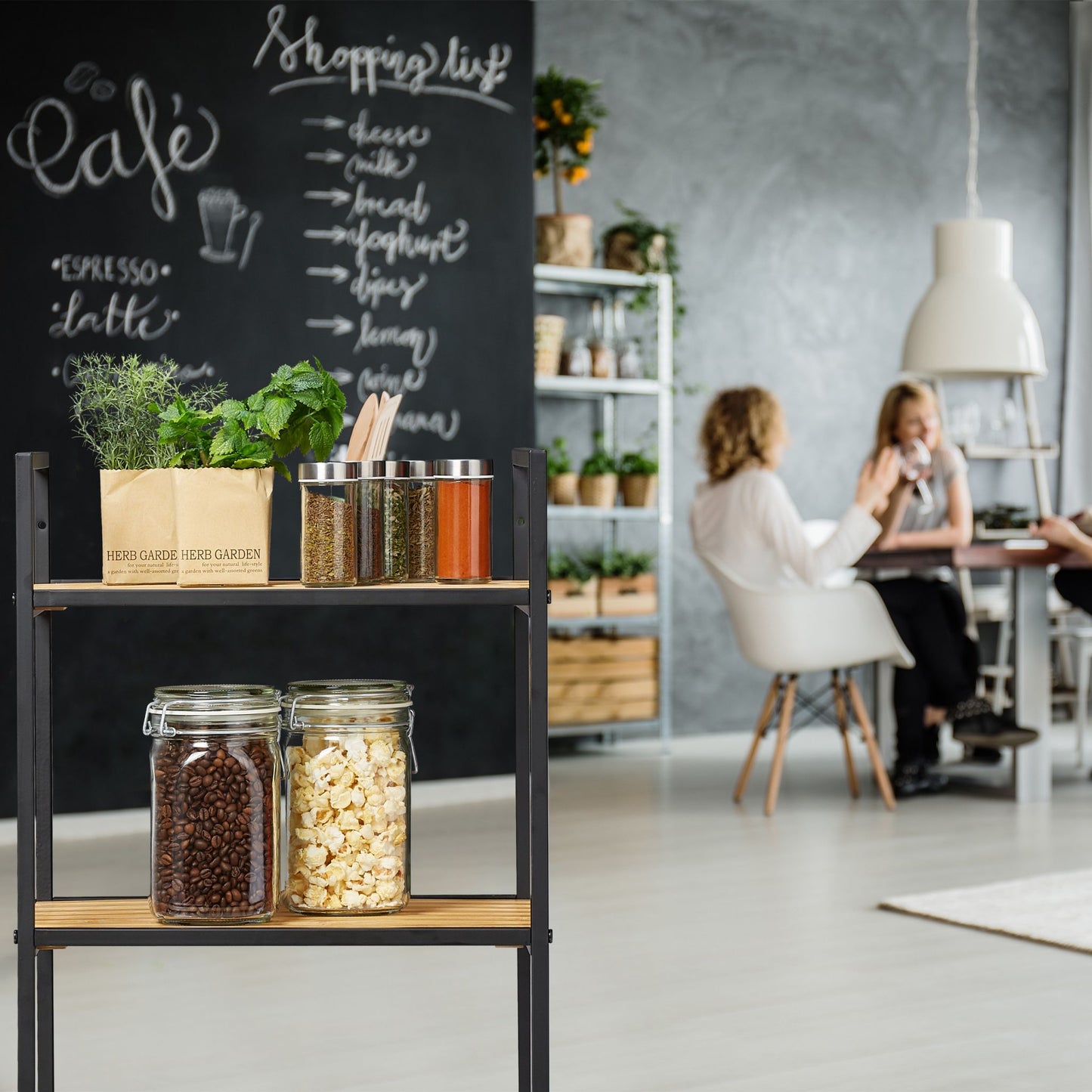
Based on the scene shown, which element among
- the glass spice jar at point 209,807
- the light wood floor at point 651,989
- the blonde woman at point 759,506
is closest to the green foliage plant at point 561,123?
the blonde woman at point 759,506

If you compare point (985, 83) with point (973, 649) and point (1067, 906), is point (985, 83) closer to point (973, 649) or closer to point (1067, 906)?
point (973, 649)

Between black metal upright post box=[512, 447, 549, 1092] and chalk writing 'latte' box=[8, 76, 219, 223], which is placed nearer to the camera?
black metal upright post box=[512, 447, 549, 1092]

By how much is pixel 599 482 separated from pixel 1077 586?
1.88m

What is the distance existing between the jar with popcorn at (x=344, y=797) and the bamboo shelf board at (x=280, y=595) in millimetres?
128

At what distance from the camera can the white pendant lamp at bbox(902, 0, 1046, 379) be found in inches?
213

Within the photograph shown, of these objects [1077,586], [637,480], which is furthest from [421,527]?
[637,480]

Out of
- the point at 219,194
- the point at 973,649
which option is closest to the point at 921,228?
the point at 973,649

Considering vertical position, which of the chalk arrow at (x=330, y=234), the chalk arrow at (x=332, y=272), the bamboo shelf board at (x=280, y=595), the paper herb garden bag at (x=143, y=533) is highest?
the chalk arrow at (x=330, y=234)

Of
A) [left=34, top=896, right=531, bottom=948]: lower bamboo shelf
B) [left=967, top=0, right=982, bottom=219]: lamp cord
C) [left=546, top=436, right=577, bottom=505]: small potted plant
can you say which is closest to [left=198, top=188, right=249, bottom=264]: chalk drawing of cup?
[left=546, top=436, right=577, bottom=505]: small potted plant

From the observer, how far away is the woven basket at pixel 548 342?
19.7ft

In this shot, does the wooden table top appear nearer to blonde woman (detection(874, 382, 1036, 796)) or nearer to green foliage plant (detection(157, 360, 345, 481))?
blonde woman (detection(874, 382, 1036, 796))

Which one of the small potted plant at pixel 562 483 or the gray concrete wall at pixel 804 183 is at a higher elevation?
the gray concrete wall at pixel 804 183

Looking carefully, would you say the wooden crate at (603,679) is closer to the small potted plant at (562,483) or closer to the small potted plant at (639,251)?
the small potted plant at (562,483)

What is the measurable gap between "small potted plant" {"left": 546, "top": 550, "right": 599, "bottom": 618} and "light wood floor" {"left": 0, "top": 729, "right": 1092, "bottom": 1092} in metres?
1.77
